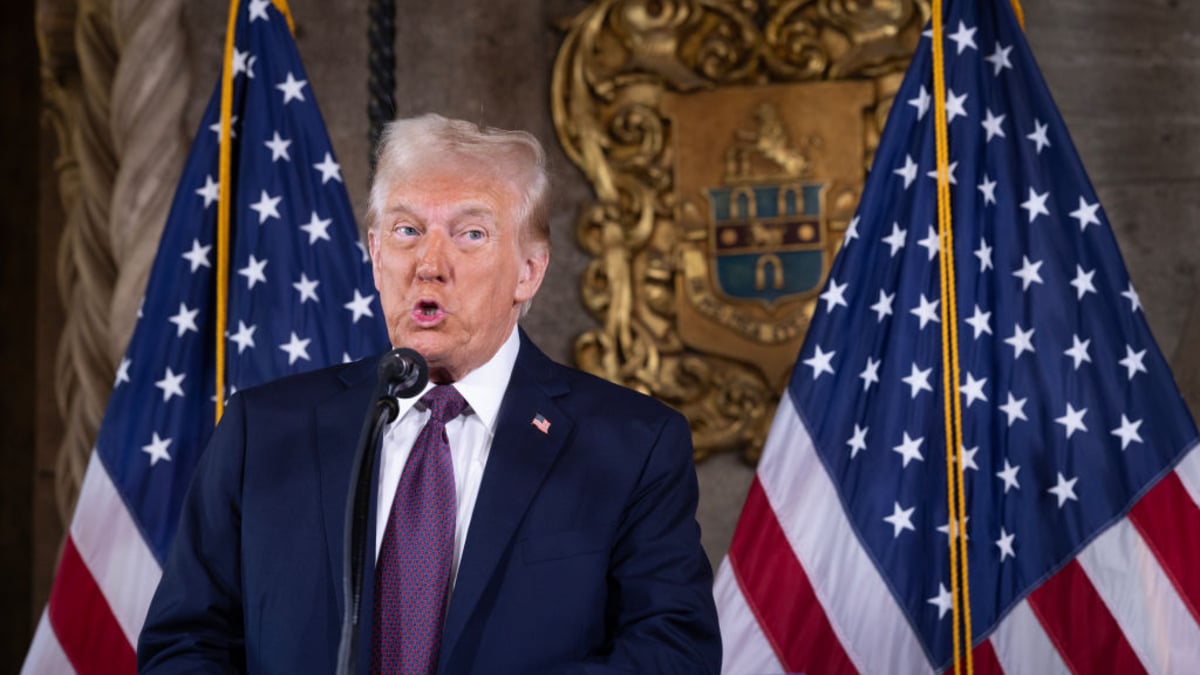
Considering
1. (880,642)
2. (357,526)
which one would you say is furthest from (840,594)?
(357,526)

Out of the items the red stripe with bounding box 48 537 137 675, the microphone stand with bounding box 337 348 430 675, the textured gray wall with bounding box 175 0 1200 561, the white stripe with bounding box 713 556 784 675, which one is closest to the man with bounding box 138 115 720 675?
the microphone stand with bounding box 337 348 430 675

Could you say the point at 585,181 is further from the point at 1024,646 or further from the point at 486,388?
the point at 486,388

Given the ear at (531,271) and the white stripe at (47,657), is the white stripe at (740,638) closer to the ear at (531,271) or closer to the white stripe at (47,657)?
the ear at (531,271)

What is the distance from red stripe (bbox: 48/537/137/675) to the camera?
325 cm

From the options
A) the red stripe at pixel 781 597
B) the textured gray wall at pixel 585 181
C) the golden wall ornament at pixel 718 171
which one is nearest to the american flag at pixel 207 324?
the textured gray wall at pixel 585 181

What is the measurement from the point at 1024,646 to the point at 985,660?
0.27ft

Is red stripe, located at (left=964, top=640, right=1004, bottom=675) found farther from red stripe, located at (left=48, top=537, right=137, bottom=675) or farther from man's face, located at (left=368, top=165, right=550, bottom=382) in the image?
red stripe, located at (left=48, top=537, right=137, bottom=675)

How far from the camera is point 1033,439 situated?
3.15 meters

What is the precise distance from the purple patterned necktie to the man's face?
5.8 inches

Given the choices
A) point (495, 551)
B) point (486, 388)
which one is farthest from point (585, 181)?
point (495, 551)

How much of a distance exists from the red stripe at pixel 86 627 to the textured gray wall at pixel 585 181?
4.07ft

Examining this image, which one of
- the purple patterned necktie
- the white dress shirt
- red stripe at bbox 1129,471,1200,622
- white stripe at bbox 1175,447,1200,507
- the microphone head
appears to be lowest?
red stripe at bbox 1129,471,1200,622

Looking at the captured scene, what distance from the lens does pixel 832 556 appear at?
10.5ft

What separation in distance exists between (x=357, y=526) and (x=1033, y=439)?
1878 millimetres
